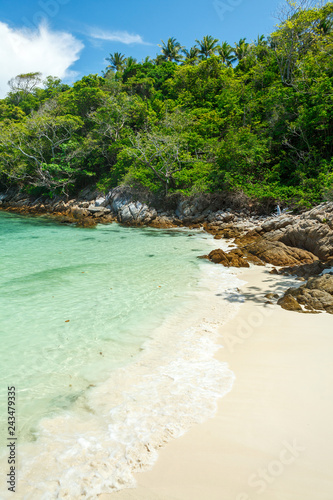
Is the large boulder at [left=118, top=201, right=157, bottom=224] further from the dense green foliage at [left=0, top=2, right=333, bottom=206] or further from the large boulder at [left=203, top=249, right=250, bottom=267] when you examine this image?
the large boulder at [left=203, top=249, right=250, bottom=267]

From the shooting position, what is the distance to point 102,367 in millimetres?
4988

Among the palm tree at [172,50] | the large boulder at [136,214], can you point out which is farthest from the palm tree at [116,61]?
the large boulder at [136,214]

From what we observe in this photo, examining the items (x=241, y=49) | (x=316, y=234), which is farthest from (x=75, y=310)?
(x=241, y=49)

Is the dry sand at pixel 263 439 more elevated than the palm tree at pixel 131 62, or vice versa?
the palm tree at pixel 131 62

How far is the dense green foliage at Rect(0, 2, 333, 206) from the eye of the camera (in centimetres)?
2138

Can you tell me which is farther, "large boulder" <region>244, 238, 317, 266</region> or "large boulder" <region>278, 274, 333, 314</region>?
"large boulder" <region>244, 238, 317, 266</region>

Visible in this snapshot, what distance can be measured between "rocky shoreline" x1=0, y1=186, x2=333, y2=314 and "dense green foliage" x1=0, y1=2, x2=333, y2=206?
1.89m

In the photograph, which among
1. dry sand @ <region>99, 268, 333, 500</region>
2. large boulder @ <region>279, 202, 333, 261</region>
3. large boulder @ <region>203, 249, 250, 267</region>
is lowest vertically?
large boulder @ <region>203, 249, 250, 267</region>

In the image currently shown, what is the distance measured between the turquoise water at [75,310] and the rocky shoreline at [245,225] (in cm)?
289

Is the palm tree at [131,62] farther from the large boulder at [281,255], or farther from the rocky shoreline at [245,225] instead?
the large boulder at [281,255]

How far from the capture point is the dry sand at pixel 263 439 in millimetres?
2562

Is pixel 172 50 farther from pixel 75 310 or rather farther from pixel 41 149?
pixel 75 310

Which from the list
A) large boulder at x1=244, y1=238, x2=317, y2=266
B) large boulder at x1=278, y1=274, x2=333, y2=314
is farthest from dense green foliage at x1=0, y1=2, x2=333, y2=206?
large boulder at x1=278, y1=274, x2=333, y2=314

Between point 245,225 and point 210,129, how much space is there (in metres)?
14.8
